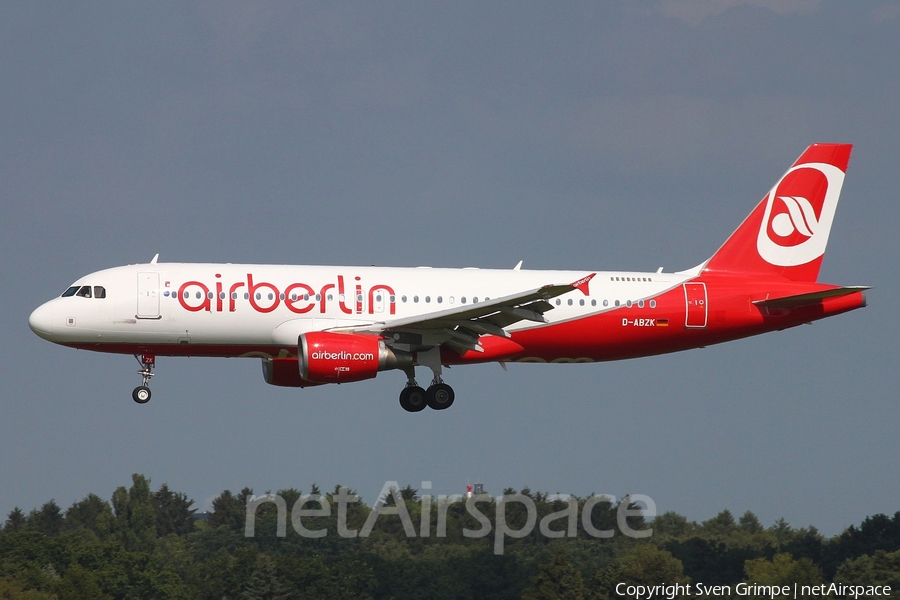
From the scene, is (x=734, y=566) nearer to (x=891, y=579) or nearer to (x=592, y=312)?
(x=891, y=579)

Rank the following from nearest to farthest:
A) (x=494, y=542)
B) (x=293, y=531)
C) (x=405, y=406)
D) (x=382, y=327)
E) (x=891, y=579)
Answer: (x=382, y=327) < (x=405, y=406) < (x=891, y=579) < (x=494, y=542) < (x=293, y=531)

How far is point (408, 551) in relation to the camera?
109688 mm

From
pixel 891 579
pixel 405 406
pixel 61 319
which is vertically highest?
pixel 61 319

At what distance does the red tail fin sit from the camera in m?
44.8

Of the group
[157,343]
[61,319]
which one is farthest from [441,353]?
[61,319]

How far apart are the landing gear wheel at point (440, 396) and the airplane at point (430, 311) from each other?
2.8 inches

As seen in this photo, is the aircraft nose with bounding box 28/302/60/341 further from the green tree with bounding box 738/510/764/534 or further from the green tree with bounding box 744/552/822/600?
the green tree with bounding box 738/510/764/534

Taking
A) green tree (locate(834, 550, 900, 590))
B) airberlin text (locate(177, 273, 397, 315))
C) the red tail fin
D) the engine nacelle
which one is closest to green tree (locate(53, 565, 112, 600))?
airberlin text (locate(177, 273, 397, 315))

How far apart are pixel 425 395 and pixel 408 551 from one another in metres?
70.7

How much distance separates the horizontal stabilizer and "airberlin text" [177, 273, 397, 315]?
1270cm

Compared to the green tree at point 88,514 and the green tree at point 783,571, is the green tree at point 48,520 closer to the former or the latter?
the green tree at point 88,514

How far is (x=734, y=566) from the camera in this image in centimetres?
10900

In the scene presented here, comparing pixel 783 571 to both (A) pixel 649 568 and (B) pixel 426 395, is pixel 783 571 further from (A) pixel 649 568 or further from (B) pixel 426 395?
(B) pixel 426 395

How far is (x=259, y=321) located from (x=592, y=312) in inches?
421
